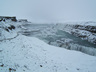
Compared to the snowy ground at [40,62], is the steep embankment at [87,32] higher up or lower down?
higher up

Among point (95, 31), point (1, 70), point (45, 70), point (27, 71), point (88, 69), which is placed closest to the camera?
point (1, 70)

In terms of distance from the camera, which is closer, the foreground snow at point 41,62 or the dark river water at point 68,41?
the foreground snow at point 41,62

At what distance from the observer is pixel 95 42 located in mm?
14992

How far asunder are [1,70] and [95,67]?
30.7ft

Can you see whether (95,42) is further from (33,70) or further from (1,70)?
(1,70)

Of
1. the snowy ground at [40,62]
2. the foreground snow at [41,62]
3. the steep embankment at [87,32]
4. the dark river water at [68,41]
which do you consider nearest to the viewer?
the snowy ground at [40,62]

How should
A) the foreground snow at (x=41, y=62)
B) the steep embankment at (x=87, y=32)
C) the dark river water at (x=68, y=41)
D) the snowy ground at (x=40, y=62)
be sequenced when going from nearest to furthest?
the snowy ground at (x=40, y=62), the foreground snow at (x=41, y=62), the dark river water at (x=68, y=41), the steep embankment at (x=87, y=32)

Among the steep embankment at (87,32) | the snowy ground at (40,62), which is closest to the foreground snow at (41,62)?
the snowy ground at (40,62)

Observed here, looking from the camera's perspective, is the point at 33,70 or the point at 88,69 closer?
the point at 33,70

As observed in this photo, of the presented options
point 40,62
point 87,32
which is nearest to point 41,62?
point 40,62

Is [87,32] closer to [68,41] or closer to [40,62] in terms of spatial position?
[68,41]

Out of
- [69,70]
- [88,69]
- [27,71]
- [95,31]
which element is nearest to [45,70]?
[27,71]

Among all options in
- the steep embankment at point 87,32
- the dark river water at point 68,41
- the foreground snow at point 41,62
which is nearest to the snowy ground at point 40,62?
the foreground snow at point 41,62

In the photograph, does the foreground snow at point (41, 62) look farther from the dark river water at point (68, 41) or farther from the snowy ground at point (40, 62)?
the dark river water at point (68, 41)
